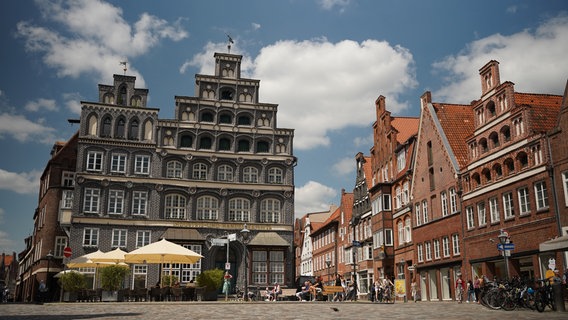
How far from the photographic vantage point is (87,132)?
51094mm

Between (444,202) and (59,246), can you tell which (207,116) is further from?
(444,202)

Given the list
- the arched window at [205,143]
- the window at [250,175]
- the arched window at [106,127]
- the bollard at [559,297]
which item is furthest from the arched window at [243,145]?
the bollard at [559,297]

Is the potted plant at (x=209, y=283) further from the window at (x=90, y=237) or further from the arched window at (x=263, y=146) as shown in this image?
the arched window at (x=263, y=146)

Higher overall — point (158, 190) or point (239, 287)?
point (158, 190)

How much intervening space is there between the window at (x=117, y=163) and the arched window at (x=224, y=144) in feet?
28.9

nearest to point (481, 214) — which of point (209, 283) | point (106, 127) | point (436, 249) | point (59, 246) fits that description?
point (436, 249)

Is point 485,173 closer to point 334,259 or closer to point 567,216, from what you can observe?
point 567,216

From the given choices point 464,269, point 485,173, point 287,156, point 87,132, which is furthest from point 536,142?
point 87,132

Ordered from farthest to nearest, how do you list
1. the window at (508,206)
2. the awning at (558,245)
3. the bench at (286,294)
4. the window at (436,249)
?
the bench at (286,294), the window at (436,249), the window at (508,206), the awning at (558,245)

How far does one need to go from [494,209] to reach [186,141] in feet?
95.8

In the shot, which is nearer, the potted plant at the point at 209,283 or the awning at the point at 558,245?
the awning at the point at 558,245

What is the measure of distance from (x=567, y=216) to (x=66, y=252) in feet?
94.3

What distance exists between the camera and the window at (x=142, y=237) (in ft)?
165

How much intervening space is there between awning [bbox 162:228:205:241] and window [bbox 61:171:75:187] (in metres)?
11.0
